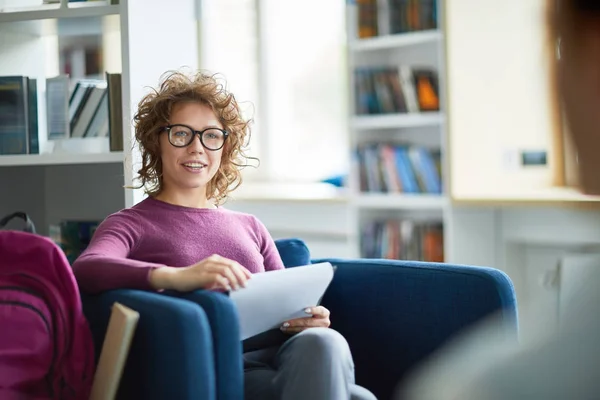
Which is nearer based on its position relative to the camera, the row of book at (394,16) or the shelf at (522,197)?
the shelf at (522,197)

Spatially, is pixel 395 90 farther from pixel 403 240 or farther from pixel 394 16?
pixel 403 240

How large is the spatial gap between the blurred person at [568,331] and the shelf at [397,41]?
3185 millimetres

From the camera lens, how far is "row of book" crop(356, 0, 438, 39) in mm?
4066

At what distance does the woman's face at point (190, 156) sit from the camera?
199 centimetres

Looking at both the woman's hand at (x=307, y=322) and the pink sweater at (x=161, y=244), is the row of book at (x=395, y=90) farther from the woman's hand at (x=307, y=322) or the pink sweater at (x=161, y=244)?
the woman's hand at (x=307, y=322)

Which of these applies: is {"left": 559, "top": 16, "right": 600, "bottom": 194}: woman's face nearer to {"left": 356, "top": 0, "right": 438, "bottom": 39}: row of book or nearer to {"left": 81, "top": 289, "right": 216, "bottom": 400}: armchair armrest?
{"left": 81, "top": 289, "right": 216, "bottom": 400}: armchair armrest

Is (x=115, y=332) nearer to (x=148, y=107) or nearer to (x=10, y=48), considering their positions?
(x=148, y=107)

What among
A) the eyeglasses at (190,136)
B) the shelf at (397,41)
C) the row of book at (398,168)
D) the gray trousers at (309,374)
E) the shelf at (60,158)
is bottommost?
the gray trousers at (309,374)

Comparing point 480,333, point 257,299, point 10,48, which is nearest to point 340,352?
point 257,299

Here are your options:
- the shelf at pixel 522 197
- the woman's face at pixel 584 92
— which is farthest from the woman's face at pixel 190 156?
the shelf at pixel 522 197

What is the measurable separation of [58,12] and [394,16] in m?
2.12

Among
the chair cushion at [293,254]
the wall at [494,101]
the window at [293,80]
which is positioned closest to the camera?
the chair cushion at [293,254]

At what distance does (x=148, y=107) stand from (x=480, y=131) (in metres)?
2.33

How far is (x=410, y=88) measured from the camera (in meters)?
4.17
